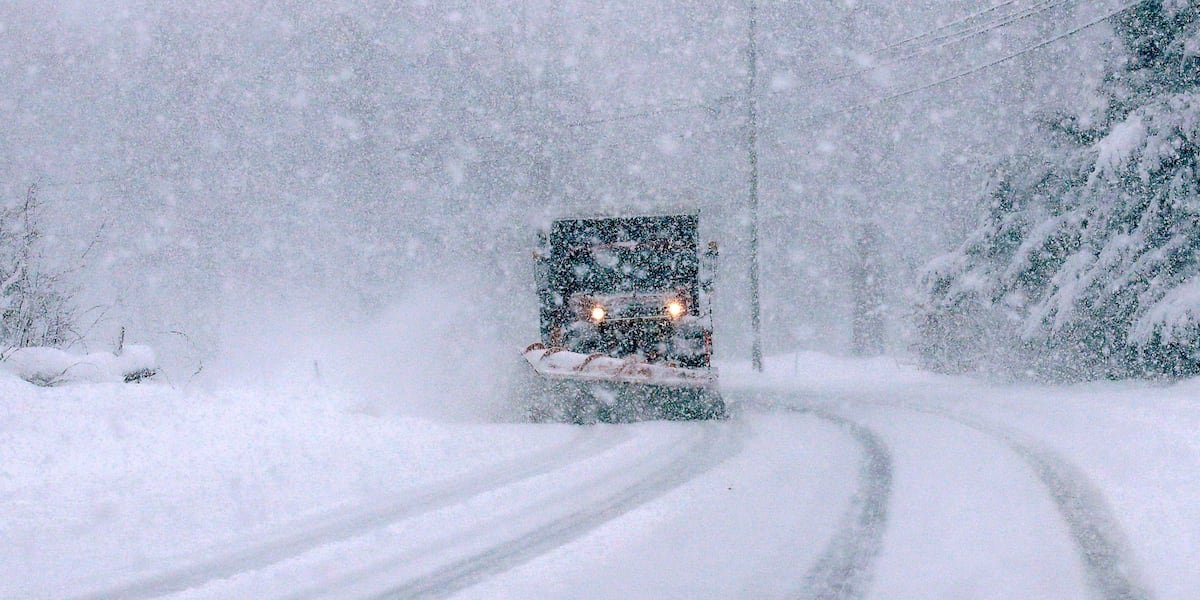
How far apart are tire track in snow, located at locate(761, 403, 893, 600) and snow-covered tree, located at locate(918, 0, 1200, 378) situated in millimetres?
7792

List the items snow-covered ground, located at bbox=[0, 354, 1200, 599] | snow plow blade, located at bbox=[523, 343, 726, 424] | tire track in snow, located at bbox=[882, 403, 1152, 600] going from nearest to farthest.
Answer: tire track in snow, located at bbox=[882, 403, 1152, 600], snow-covered ground, located at bbox=[0, 354, 1200, 599], snow plow blade, located at bbox=[523, 343, 726, 424]

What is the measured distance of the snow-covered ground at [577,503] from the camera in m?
5.07

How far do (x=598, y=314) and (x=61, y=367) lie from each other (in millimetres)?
6905

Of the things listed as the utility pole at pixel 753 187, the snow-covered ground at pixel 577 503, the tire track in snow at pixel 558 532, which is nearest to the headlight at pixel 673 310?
the snow-covered ground at pixel 577 503

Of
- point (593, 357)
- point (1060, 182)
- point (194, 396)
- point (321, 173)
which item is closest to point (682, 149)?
point (321, 173)

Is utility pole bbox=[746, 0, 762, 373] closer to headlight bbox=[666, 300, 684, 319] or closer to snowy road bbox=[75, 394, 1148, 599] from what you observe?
Result: headlight bbox=[666, 300, 684, 319]

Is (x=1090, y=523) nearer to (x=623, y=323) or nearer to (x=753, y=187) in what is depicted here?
(x=623, y=323)

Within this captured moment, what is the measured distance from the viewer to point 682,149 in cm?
3375

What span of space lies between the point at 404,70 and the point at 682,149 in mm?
11072

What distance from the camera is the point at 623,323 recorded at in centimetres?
1366

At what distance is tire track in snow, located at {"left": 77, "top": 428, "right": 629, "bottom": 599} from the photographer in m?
5.20

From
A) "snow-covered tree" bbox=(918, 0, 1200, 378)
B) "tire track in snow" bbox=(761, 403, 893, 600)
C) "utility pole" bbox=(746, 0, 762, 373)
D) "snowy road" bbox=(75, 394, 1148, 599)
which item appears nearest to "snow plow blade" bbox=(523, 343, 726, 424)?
"snowy road" bbox=(75, 394, 1148, 599)

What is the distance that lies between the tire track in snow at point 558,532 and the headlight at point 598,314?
4287 mm

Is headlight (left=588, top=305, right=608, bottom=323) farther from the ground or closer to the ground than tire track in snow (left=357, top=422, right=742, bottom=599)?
farther from the ground
